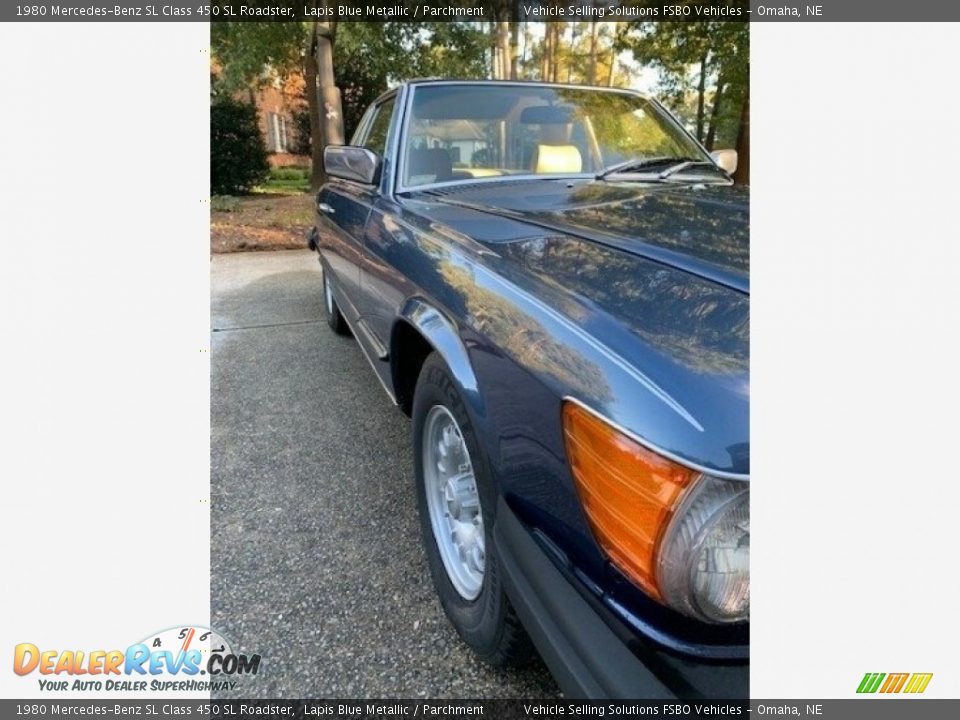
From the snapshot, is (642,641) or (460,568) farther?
(460,568)

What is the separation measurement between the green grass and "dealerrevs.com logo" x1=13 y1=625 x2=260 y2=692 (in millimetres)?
16951

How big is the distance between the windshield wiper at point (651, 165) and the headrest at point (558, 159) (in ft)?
0.46

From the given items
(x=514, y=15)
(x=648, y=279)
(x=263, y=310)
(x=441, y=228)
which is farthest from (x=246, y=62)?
(x=648, y=279)

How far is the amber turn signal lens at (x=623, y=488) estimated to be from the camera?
0.92 metres

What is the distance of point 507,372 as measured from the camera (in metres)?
1.29

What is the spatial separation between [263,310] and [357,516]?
364 cm

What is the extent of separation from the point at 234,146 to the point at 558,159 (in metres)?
15.5

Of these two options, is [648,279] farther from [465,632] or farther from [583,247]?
[465,632]

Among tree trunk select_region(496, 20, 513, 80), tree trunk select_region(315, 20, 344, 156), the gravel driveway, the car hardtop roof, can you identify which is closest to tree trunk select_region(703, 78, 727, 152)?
tree trunk select_region(496, 20, 513, 80)

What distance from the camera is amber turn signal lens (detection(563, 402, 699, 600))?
36.3 inches

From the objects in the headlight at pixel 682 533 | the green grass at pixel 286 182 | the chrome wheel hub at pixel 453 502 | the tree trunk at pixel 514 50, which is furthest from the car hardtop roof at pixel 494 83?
the green grass at pixel 286 182

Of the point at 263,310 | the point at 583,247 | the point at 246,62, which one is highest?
the point at 246,62

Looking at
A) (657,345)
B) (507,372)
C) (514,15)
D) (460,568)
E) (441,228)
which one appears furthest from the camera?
(514,15)
